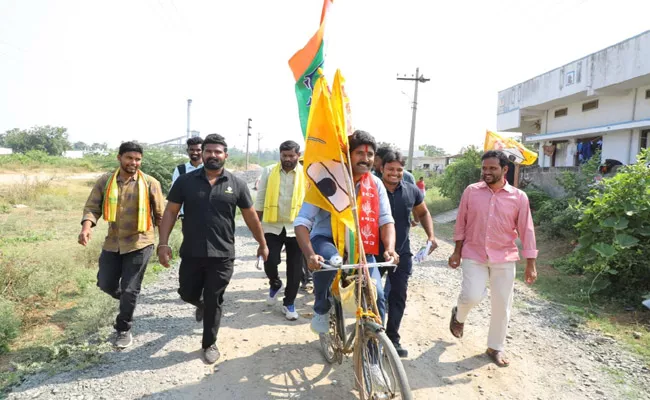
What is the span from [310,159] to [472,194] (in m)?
1.83

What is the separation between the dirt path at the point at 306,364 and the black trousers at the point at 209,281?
0.30 m

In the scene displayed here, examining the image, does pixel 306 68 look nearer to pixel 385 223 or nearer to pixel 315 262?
pixel 385 223

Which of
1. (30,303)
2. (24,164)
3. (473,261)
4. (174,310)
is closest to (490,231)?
(473,261)

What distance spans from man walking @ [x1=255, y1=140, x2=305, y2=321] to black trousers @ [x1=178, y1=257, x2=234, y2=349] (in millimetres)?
1151

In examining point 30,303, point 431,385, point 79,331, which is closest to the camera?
point 431,385

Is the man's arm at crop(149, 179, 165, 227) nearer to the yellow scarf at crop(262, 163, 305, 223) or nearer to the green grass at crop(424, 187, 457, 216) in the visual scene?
the yellow scarf at crop(262, 163, 305, 223)

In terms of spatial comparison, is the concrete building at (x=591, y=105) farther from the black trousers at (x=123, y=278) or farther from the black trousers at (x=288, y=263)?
the black trousers at (x=123, y=278)

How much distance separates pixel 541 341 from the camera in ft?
14.6

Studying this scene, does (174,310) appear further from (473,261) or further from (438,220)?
(438,220)

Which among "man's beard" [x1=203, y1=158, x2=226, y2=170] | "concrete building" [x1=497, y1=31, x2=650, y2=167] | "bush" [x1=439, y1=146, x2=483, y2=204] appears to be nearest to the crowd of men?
"man's beard" [x1=203, y1=158, x2=226, y2=170]

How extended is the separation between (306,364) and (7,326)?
282 centimetres

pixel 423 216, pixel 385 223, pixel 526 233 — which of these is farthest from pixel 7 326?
pixel 526 233

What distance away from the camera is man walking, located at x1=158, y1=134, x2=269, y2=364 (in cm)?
364

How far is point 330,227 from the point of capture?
10.8 feet
